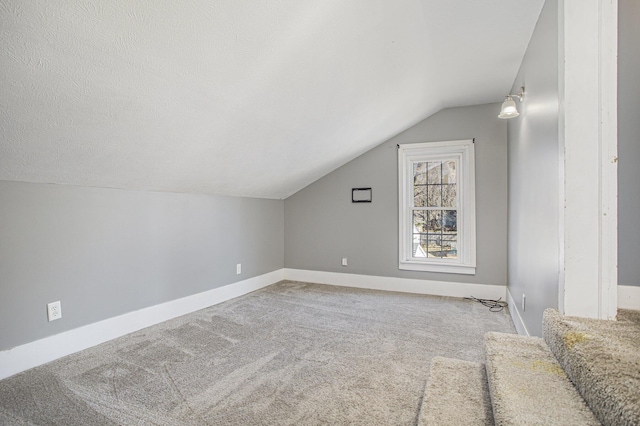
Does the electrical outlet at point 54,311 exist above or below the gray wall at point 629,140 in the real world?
below

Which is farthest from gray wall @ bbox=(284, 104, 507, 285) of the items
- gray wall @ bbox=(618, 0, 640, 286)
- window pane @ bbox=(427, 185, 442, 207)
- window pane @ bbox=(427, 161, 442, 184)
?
gray wall @ bbox=(618, 0, 640, 286)

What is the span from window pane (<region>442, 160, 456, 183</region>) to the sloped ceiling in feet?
3.36

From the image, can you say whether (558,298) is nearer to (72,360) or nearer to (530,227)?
(530,227)

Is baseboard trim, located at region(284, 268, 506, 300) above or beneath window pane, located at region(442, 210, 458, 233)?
beneath

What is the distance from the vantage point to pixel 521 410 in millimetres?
966

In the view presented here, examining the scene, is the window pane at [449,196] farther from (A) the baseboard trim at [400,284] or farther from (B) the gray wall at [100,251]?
(B) the gray wall at [100,251]

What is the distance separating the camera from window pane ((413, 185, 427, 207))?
4257 millimetres

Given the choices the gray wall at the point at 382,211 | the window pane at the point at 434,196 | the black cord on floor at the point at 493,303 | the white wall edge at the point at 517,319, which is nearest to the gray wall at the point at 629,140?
the white wall edge at the point at 517,319

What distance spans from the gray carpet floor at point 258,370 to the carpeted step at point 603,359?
0.79 meters

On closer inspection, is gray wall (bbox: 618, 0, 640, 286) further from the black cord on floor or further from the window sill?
the window sill

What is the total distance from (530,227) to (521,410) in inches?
68.9

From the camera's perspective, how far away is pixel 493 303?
365cm

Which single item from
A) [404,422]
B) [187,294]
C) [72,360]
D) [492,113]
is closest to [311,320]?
[187,294]

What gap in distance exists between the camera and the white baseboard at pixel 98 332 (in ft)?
6.73
